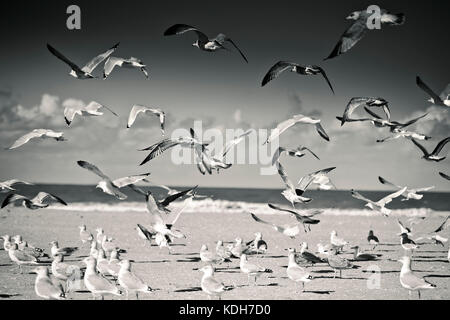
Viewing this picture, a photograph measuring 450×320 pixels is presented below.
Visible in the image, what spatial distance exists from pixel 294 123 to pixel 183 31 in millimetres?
2097

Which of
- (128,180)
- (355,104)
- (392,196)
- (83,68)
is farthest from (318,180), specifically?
(83,68)

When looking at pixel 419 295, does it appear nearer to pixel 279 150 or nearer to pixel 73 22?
pixel 279 150

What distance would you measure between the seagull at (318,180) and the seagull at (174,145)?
5.81ft

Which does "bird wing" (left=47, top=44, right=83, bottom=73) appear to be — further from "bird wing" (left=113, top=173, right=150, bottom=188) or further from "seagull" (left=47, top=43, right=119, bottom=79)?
"bird wing" (left=113, top=173, right=150, bottom=188)

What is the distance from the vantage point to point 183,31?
710cm

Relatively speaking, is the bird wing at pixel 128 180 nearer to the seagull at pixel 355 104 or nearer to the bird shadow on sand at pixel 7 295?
the bird shadow on sand at pixel 7 295

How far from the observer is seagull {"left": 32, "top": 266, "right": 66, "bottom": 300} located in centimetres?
612

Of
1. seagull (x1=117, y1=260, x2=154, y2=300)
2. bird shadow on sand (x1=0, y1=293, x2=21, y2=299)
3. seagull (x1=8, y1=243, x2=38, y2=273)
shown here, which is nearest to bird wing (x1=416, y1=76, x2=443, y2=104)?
seagull (x1=117, y1=260, x2=154, y2=300)

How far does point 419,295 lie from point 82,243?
24.5 feet

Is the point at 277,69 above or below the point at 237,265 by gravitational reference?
above

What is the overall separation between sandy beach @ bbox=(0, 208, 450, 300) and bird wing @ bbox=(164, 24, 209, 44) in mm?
3505

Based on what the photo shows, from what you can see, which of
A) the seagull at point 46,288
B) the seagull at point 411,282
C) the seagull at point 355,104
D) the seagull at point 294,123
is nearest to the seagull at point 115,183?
the seagull at point 46,288

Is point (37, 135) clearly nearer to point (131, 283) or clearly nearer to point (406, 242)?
point (131, 283)

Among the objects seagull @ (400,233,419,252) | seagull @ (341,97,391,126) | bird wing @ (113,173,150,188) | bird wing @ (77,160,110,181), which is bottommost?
seagull @ (400,233,419,252)
